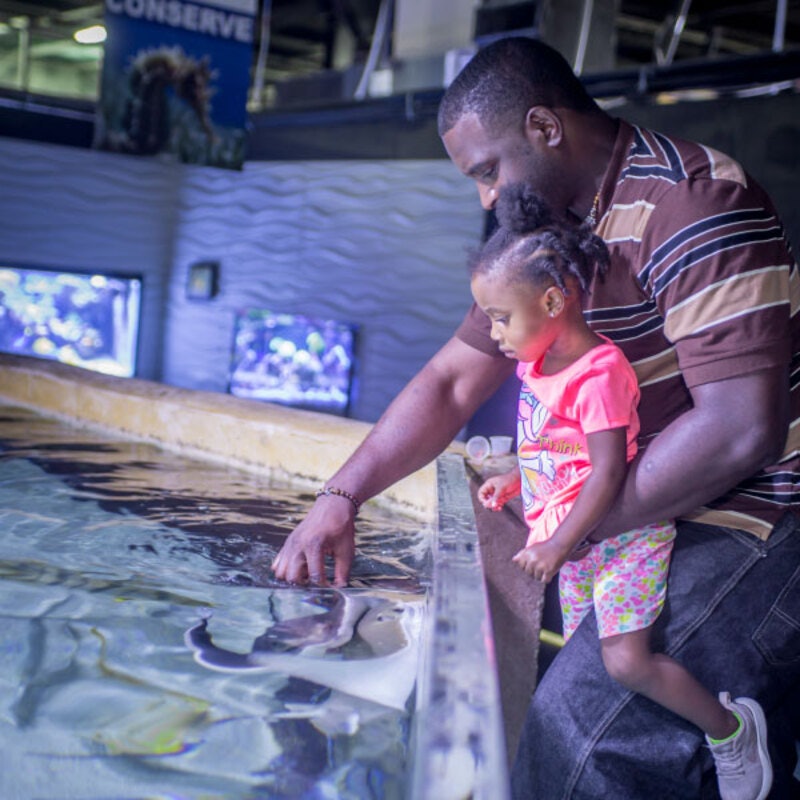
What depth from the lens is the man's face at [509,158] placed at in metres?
1.60

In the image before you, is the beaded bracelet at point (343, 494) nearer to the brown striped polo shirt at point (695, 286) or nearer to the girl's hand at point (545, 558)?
the girl's hand at point (545, 558)

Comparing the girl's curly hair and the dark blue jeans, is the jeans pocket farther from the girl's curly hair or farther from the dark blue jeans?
the girl's curly hair

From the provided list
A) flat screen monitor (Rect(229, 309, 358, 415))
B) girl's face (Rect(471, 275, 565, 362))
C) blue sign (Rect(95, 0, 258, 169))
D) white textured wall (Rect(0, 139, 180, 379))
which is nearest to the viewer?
girl's face (Rect(471, 275, 565, 362))

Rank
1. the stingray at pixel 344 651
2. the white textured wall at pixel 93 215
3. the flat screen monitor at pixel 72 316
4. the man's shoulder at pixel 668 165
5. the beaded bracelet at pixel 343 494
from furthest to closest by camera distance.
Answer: the white textured wall at pixel 93 215 → the flat screen monitor at pixel 72 316 → the beaded bracelet at pixel 343 494 → the man's shoulder at pixel 668 165 → the stingray at pixel 344 651

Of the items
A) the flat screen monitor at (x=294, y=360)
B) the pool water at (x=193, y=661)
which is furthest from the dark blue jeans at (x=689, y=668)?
the flat screen monitor at (x=294, y=360)

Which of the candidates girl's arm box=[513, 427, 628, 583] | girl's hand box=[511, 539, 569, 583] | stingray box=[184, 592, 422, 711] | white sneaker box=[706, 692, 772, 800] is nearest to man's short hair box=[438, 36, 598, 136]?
girl's arm box=[513, 427, 628, 583]

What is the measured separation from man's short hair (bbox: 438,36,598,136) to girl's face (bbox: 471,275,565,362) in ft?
0.98

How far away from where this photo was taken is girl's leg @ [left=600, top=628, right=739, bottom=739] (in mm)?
1393

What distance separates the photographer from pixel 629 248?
148cm

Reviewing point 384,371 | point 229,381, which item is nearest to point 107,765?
point 384,371

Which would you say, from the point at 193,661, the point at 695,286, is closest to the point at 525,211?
the point at 695,286

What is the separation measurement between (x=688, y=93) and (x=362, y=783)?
15.6 ft

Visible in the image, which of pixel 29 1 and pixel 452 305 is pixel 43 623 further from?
pixel 29 1

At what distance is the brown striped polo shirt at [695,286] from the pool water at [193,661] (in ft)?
1.77
